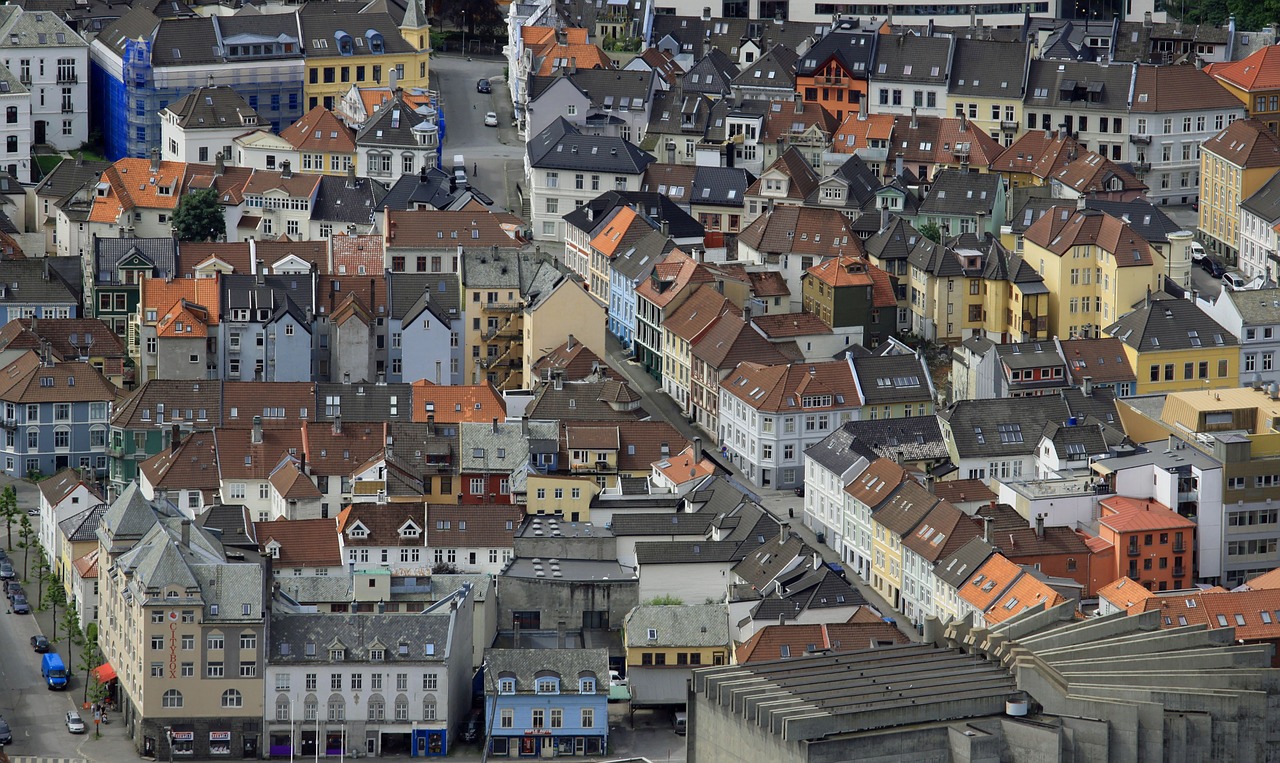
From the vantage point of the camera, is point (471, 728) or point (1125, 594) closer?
point (471, 728)

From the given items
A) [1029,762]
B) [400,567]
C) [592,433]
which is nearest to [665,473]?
[592,433]

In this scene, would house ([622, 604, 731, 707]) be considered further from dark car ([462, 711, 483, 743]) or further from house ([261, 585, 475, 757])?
house ([261, 585, 475, 757])

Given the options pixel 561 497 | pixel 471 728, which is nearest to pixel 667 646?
pixel 471 728

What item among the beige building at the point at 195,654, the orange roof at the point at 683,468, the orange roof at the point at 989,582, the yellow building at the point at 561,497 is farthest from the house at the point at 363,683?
the orange roof at the point at 989,582

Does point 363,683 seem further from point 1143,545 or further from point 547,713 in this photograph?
point 1143,545

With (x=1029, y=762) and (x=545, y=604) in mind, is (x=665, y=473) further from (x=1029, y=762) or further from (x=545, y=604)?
(x=1029, y=762)
